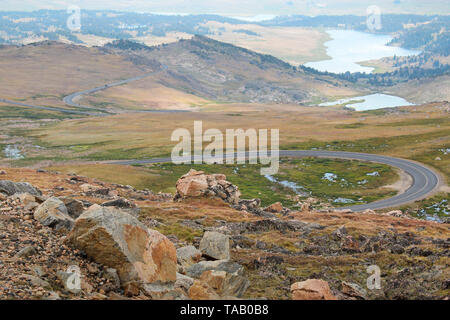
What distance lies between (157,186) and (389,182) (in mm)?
51938

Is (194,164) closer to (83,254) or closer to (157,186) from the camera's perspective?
(157,186)

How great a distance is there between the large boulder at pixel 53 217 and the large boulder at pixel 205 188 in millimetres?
25387

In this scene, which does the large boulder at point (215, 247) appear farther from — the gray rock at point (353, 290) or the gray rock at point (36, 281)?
the gray rock at point (36, 281)

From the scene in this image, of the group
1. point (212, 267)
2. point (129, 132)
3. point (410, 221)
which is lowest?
point (129, 132)

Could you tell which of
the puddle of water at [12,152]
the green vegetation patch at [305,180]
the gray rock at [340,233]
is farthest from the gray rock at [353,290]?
the puddle of water at [12,152]

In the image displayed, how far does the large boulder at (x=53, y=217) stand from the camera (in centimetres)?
2242

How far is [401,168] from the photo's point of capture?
10581cm

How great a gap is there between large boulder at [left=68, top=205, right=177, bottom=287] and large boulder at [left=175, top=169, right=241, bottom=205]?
28.8 metres

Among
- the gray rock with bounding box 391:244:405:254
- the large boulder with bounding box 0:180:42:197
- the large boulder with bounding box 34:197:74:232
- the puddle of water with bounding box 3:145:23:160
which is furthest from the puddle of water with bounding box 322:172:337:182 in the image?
the puddle of water with bounding box 3:145:23:160

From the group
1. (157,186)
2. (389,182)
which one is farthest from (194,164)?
(389,182)

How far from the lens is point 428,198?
8200 cm

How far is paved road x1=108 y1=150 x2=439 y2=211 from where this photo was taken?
80.1 m

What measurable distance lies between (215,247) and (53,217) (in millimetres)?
9411

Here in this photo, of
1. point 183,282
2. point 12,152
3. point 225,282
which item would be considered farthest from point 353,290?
point 12,152
